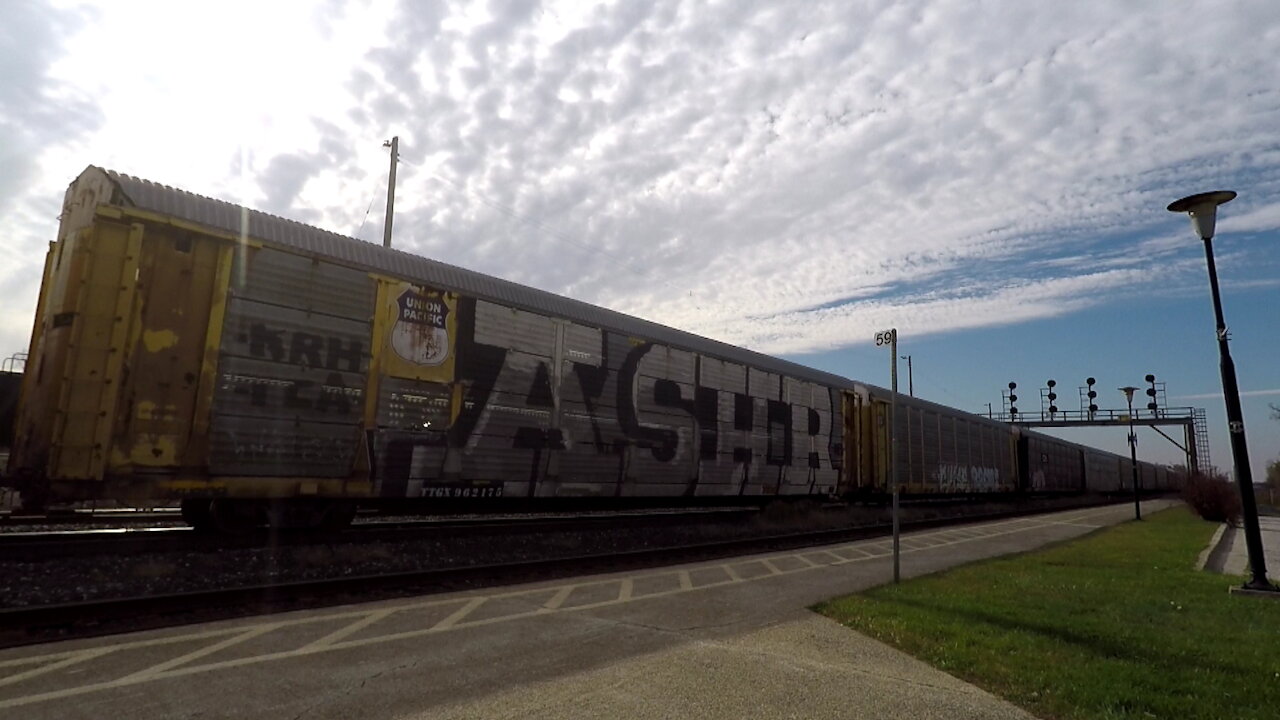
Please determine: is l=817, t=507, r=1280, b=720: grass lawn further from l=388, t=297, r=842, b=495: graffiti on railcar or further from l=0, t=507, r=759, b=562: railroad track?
l=0, t=507, r=759, b=562: railroad track

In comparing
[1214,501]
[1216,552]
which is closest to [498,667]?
[1216,552]

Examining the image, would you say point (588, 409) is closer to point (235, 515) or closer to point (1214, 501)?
point (235, 515)

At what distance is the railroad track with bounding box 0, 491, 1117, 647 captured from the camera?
6434mm

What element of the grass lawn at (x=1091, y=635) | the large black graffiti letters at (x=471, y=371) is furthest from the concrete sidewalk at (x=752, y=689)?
the large black graffiti letters at (x=471, y=371)

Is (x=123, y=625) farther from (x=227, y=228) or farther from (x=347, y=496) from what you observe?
(x=227, y=228)

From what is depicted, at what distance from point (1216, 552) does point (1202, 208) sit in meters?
9.08

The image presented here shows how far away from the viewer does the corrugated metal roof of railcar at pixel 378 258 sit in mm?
9305

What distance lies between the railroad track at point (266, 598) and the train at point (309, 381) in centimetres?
212

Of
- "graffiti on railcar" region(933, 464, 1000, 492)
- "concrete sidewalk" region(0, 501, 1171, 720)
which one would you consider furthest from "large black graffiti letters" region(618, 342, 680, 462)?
"graffiti on railcar" region(933, 464, 1000, 492)

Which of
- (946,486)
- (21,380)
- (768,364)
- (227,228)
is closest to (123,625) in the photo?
(21,380)

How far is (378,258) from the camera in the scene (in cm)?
1158

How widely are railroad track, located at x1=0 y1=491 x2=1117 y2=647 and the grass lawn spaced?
414cm

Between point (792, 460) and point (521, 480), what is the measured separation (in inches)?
399

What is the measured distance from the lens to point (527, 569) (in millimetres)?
10344
